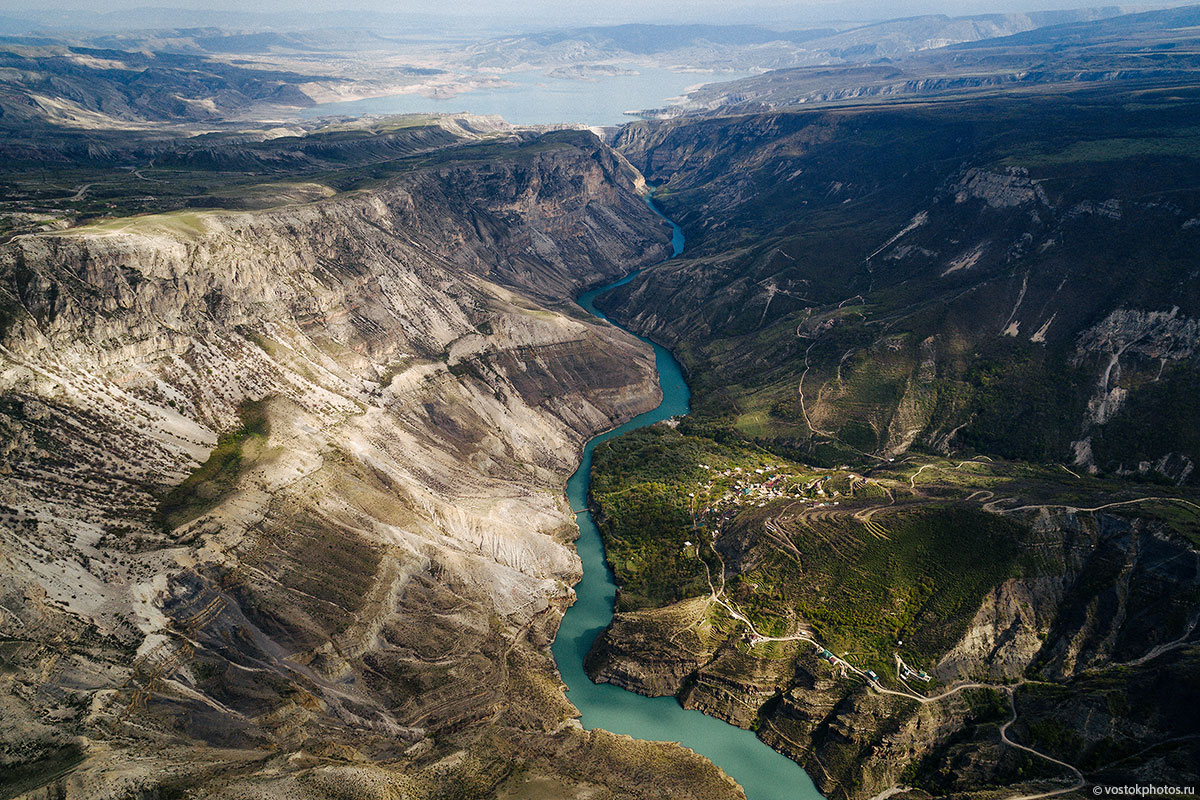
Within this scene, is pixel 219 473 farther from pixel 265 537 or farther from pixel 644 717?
pixel 644 717

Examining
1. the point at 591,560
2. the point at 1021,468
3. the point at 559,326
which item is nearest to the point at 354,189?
the point at 559,326

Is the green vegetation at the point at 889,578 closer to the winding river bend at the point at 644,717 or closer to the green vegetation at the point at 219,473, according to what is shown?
the winding river bend at the point at 644,717

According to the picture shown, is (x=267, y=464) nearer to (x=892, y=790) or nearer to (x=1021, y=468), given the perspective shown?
(x=892, y=790)

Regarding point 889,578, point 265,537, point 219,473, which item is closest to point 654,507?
point 889,578

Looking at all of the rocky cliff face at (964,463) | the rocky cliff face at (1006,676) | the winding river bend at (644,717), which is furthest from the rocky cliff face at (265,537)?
the rocky cliff face at (964,463)

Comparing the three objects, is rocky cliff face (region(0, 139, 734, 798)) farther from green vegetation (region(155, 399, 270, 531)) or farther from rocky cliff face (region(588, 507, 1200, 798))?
rocky cliff face (region(588, 507, 1200, 798))

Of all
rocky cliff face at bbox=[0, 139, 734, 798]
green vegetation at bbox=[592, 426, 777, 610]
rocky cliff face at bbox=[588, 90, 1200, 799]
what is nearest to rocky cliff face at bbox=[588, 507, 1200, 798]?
rocky cliff face at bbox=[588, 90, 1200, 799]
